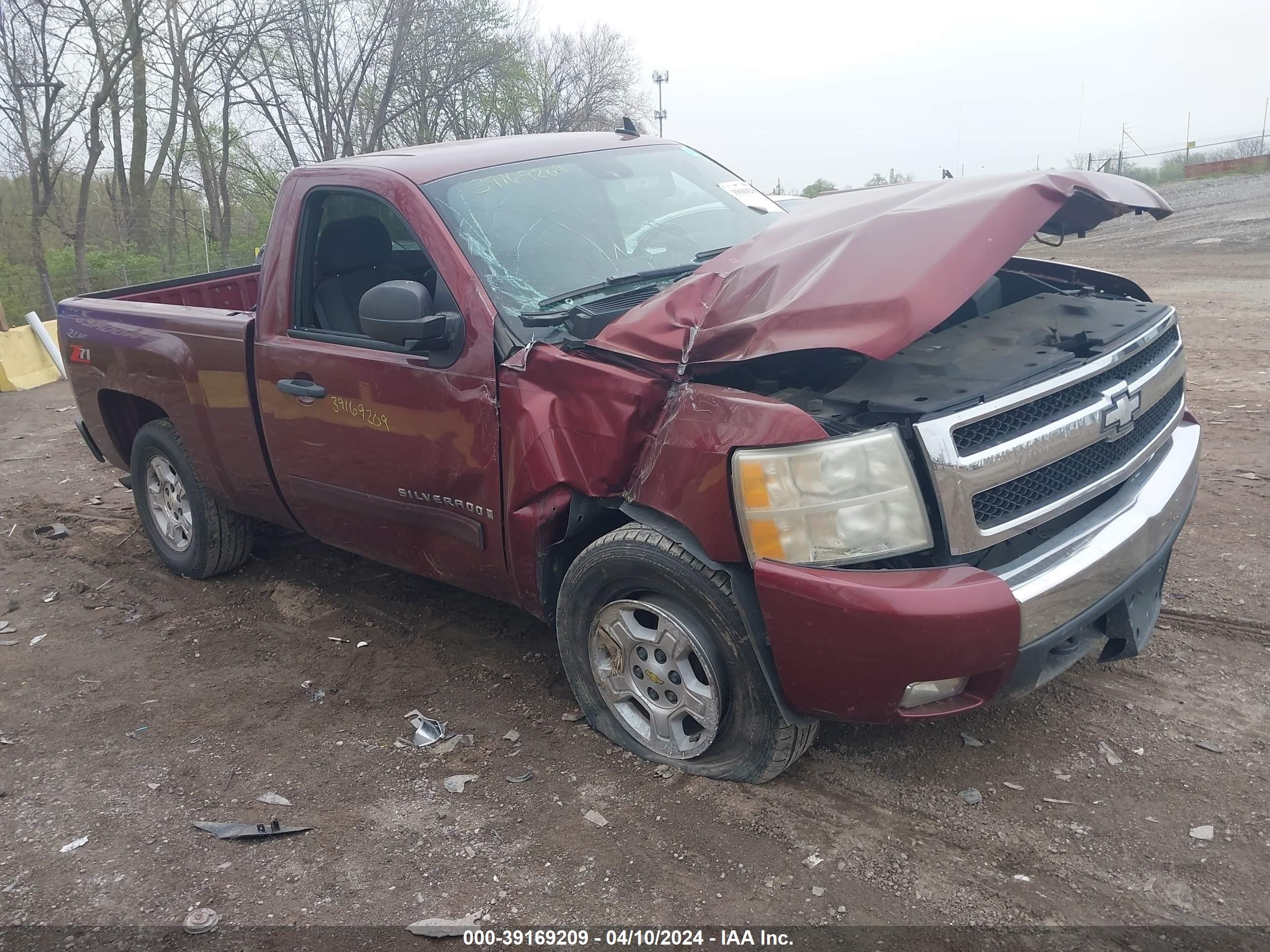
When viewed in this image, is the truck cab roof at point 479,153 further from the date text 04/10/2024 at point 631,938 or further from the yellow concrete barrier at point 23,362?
the yellow concrete barrier at point 23,362

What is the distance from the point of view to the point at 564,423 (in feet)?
10.2

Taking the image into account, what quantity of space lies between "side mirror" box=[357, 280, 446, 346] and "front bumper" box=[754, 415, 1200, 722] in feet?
4.53

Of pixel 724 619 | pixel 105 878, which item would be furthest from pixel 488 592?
pixel 105 878

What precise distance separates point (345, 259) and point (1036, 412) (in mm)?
2835

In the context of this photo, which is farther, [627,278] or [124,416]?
[124,416]

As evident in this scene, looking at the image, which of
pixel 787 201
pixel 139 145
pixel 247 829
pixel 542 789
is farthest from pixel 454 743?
pixel 139 145

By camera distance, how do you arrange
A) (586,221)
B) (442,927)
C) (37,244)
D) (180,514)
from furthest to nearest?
(37,244) → (180,514) → (586,221) → (442,927)

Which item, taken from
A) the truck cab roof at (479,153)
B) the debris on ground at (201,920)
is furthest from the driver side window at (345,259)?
the debris on ground at (201,920)

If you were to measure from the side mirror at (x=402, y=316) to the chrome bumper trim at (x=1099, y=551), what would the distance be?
189 cm

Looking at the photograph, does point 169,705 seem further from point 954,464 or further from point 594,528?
point 954,464

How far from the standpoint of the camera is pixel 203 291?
5961mm

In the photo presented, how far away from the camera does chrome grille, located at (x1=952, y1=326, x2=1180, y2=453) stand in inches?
102

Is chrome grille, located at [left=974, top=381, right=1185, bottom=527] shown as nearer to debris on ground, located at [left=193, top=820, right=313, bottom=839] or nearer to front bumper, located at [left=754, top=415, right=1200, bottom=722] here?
front bumper, located at [left=754, top=415, right=1200, bottom=722]

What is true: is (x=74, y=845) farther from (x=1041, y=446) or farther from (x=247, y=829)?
(x=1041, y=446)
